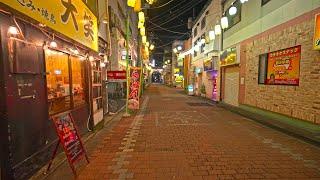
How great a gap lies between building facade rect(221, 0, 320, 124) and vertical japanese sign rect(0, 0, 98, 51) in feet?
28.7

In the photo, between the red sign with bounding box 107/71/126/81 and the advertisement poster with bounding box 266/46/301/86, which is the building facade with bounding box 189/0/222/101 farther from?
the red sign with bounding box 107/71/126/81

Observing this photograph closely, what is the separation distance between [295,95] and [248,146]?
14.4ft

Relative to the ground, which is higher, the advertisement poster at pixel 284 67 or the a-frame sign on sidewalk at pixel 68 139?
the advertisement poster at pixel 284 67

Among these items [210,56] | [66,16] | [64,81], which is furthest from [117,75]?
[210,56]

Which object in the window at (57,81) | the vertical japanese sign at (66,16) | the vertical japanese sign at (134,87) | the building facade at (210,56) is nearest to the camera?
the vertical japanese sign at (66,16)

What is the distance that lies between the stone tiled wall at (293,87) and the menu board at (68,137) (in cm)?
846

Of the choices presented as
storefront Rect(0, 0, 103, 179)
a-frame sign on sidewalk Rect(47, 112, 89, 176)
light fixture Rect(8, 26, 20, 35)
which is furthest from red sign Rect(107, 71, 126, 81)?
light fixture Rect(8, 26, 20, 35)

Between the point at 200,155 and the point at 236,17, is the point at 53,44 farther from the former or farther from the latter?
the point at 236,17

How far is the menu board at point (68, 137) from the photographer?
16.7ft

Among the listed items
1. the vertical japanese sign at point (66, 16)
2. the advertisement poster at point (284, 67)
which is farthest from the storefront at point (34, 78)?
the advertisement poster at point (284, 67)

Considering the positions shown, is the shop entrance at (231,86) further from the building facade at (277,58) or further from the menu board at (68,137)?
the menu board at (68,137)

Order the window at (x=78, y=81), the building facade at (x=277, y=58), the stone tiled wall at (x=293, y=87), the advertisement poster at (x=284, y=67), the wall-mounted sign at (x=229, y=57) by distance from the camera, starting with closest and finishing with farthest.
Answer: the window at (x=78, y=81) < the stone tiled wall at (x=293, y=87) < the building facade at (x=277, y=58) < the advertisement poster at (x=284, y=67) < the wall-mounted sign at (x=229, y=57)

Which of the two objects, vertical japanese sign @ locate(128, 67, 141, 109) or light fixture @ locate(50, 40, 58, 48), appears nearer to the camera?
light fixture @ locate(50, 40, 58, 48)

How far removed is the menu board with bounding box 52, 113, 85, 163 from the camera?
5.09 m
